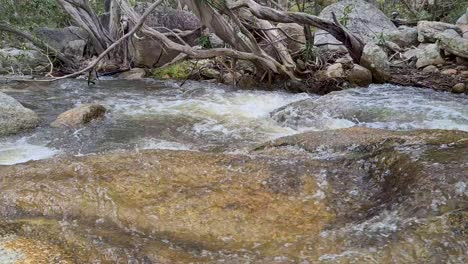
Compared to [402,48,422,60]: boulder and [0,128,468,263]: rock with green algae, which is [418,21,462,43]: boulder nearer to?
[402,48,422,60]: boulder

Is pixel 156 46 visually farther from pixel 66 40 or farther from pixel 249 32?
pixel 249 32

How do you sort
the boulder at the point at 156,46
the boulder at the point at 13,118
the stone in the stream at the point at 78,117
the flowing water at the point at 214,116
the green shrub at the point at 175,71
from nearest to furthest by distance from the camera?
the flowing water at the point at 214,116, the boulder at the point at 13,118, the stone in the stream at the point at 78,117, the green shrub at the point at 175,71, the boulder at the point at 156,46

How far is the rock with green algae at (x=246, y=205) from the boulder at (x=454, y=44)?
20.3ft

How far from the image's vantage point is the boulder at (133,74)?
39.4 ft

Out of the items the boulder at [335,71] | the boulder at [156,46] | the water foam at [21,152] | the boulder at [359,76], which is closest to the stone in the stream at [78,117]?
the water foam at [21,152]

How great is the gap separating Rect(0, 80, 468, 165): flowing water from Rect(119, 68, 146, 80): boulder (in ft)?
7.69

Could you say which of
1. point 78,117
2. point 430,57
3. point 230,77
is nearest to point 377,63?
point 430,57

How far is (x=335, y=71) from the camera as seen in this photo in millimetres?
9250

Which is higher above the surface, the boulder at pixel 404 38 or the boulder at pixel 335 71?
the boulder at pixel 404 38

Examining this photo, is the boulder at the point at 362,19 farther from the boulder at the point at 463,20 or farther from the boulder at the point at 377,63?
the boulder at the point at 377,63

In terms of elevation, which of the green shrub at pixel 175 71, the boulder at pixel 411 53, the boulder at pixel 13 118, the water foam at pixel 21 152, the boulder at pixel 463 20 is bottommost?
the green shrub at pixel 175 71

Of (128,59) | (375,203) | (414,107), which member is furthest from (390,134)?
(128,59)

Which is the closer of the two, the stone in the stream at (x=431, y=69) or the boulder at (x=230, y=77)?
the stone in the stream at (x=431, y=69)

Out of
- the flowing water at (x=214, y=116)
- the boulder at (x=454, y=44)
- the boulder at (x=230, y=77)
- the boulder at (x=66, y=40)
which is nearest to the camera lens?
the flowing water at (x=214, y=116)
